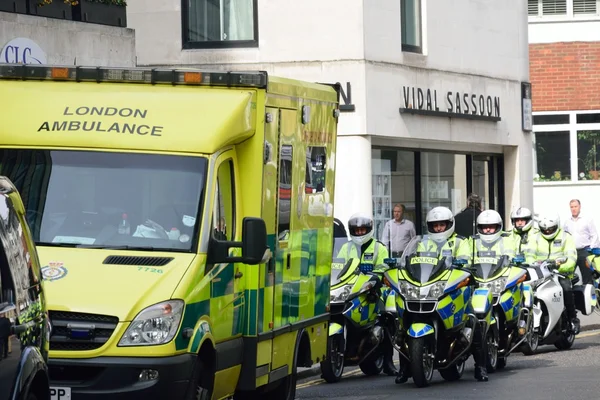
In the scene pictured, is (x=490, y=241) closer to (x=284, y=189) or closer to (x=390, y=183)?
(x=284, y=189)

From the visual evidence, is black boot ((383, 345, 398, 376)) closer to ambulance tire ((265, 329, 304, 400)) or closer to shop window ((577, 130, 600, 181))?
ambulance tire ((265, 329, 304, 400))

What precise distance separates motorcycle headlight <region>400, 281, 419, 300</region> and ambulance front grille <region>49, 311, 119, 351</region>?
19.0 feet

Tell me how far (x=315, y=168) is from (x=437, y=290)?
257 centimetres

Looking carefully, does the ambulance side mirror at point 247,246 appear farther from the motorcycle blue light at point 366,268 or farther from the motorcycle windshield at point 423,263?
the motorcycle blue light at point 366,268

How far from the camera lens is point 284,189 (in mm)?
12016

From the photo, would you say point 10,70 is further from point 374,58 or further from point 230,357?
point 374,58

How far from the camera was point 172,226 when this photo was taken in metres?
10.6

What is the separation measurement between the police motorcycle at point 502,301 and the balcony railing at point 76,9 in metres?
5.93

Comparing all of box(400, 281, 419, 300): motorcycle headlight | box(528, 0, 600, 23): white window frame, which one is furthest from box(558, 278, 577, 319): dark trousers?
box(528, 0, 600, 23): white window frame

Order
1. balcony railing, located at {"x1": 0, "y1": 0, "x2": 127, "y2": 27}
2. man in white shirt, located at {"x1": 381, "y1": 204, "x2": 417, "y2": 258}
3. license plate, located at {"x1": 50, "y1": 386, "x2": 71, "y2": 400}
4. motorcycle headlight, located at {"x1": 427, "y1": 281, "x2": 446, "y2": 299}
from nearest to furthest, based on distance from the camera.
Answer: license plate, located at {"x1": 50, "y1": 386, "x2": 71, "y2": 400} < motorcycle headlight, located at {"x1": 427, "y1": 281, "x2": 446, "y2": 299} < balcony railing, located at {"x1": 0, "y1": 0, "x2": 127, "y2": 27} < man in white shirt, located at {"x1": 381, "y1": 204, "x2": 417, "y2": 258}

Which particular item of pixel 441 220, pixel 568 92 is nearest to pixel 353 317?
pixel 441 220

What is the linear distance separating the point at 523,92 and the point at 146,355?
21.0 m

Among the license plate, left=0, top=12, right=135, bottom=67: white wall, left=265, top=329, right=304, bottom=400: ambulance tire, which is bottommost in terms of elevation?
left=265, top=329, right=304, bottom=400: ambulance tire

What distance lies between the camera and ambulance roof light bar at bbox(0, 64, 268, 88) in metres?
11.1
